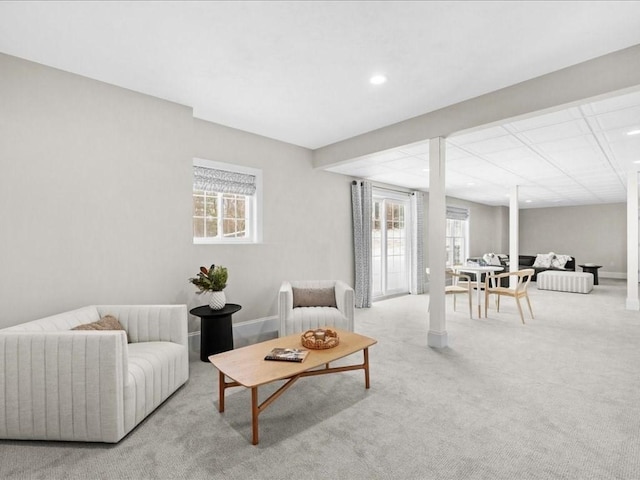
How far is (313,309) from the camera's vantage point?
13.0 ft

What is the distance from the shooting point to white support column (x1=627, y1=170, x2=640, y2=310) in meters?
5.73

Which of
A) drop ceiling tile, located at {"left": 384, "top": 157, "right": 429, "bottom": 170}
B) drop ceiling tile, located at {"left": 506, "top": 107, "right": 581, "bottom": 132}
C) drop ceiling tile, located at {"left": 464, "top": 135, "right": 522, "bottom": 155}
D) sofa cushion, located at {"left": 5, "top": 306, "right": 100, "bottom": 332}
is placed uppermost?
drop ceiling tile, located at {"left": 506, "top": 107, "right": 581, "bottom": 132}

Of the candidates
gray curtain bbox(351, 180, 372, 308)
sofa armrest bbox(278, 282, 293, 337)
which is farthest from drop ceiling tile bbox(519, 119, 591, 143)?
sofa armrest bbox(278, 282, 293, 337)

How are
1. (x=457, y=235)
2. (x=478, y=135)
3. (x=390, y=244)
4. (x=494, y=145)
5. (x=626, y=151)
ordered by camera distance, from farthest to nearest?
(x=457, y=235) → (x=390, y=244) → (x=626, y=151) → (x=494, y=145) → (x=478, y=135)

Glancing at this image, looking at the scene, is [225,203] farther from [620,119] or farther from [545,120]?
[620,119]

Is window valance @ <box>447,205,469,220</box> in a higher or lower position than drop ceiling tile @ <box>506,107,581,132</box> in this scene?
lower

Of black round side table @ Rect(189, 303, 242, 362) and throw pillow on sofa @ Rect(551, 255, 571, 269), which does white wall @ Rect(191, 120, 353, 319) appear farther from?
throw pillow on sofa @ Rect(551, 255, 571, 269)

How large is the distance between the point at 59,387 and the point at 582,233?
545 inches

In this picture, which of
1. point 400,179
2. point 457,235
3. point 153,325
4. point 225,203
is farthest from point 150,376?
point 457,235

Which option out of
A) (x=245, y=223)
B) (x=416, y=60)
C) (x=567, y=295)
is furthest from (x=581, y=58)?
(x=567, y=295)

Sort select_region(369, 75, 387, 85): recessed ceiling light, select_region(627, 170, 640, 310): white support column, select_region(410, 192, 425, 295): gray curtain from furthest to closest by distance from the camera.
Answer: select_region(410, 192, 425, 295): gray curtain, select_region(627, 170, 640, 310): white support column, select_region(369, 75, 387, 85): recessed ceiling light

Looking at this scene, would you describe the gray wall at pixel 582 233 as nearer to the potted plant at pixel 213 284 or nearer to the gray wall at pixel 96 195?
the gray wall at pixel 96 195

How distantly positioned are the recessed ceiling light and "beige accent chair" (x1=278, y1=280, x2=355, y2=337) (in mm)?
2188

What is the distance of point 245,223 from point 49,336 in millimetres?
2742
